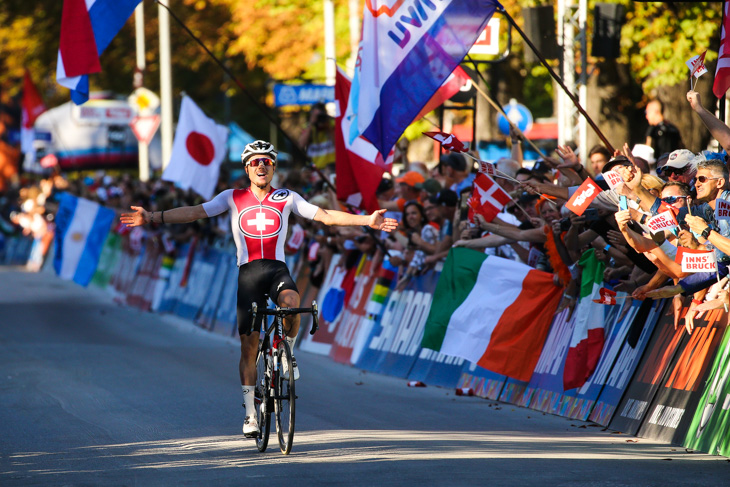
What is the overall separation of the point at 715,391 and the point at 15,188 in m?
41.4

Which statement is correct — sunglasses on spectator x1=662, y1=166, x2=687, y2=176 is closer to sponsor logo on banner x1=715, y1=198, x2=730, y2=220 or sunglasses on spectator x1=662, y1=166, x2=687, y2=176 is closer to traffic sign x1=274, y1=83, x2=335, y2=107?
sponsor logo on banner x1=715, y1=198, x2=730, y2=220

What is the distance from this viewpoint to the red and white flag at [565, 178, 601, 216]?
28.3 feet

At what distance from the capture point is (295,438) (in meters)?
9.20

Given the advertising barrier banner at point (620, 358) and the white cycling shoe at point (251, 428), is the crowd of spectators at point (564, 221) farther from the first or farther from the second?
the white cycling shoe at point (251, 428)

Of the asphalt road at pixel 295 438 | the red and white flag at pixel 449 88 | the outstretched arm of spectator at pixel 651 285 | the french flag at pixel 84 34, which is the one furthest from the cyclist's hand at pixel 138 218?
the red and white flag at pixel 449 88

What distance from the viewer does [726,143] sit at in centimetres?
904

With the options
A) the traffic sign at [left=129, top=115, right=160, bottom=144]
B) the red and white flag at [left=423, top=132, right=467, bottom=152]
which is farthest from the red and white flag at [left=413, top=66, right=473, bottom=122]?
the traffic sign at [left=129, top=115, right=160, bottom=144]

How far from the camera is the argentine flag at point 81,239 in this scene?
2442cm

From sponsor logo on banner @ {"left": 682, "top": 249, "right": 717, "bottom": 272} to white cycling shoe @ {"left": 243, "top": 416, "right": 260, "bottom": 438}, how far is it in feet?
10.1

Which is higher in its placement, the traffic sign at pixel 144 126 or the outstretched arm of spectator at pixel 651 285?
the traffic sign at pixel 144 126

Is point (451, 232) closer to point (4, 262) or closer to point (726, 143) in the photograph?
point (726, 143)

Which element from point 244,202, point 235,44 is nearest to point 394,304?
point 244,202

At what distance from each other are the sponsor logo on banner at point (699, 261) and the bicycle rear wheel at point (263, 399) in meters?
2.92

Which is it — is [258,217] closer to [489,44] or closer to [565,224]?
[565,224]
